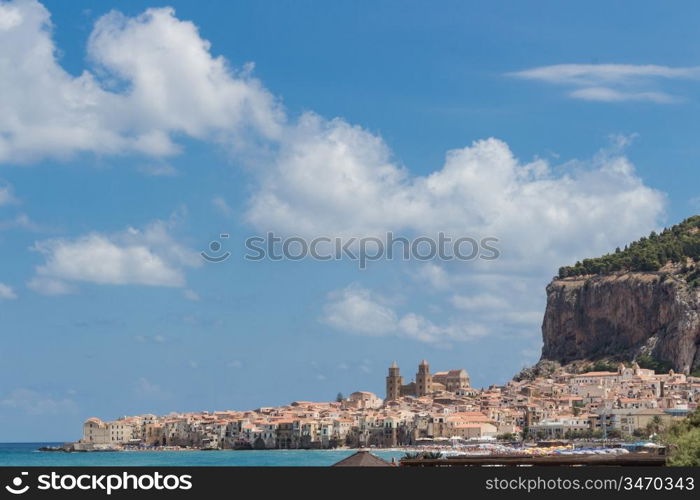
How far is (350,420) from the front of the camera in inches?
6068

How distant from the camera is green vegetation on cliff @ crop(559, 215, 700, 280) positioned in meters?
168

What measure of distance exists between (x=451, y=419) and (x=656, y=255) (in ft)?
141

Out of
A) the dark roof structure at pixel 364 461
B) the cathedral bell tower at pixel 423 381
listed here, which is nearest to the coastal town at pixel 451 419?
the cathedral bell tower at pixel 423 381

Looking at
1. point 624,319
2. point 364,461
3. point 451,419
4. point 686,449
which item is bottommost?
point 364,461

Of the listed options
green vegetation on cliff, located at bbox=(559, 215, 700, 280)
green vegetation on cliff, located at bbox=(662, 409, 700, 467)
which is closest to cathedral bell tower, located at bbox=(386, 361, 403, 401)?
green vegetation on cliff, located at bbox=(559, 215, 700, 280)

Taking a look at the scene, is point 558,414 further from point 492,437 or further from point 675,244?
point 675,244

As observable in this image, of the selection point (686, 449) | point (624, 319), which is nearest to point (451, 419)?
point (624, 319)

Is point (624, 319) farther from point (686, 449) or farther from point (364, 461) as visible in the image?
point (364, 461)

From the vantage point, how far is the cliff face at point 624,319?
516 ft

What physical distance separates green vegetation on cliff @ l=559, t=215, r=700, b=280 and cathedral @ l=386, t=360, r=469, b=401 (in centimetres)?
2228

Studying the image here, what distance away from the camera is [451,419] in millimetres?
142375

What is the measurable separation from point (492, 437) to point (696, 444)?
9379cm

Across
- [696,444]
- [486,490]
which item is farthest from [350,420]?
[486,490]

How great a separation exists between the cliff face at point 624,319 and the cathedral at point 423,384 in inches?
561
